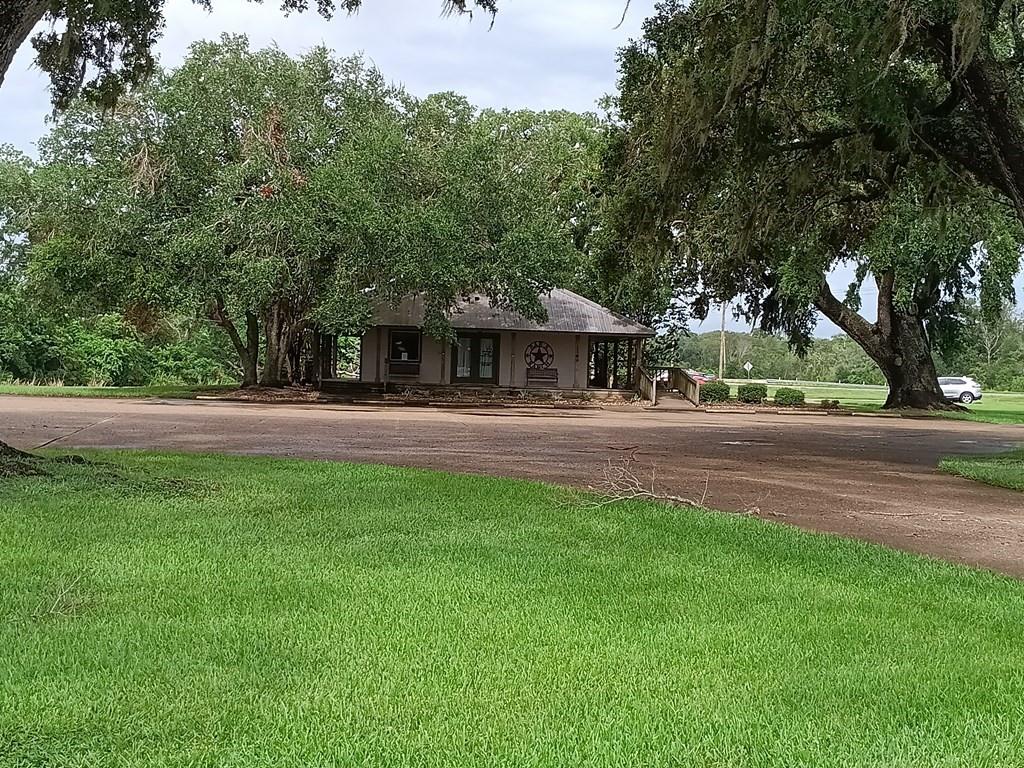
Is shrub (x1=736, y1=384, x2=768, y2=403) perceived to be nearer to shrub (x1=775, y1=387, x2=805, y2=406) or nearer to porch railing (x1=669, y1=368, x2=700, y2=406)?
shrub (x1=775, y1=387, x2=805, y2=406)

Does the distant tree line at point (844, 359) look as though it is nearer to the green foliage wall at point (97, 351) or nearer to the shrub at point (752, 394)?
the shrub at point (752, 394)

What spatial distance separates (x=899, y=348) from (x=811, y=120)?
69.4 ft

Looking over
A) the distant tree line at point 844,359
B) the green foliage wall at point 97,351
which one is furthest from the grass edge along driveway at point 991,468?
the green foliage wall at point 97,351

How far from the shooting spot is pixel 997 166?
12.8 m

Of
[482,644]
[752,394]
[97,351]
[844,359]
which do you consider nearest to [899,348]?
[752,394]

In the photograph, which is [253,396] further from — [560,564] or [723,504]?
[560,564]

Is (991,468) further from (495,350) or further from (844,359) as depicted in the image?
(844,359)

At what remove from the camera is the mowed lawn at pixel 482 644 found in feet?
10.6

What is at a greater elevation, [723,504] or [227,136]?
[227,136]

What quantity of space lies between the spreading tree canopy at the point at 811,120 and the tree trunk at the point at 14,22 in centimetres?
767

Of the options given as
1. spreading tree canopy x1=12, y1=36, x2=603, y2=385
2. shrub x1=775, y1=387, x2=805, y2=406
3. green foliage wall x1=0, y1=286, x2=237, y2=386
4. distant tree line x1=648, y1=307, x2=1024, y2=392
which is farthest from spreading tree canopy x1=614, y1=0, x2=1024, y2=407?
distant tree line x1=648, y1=307, x2=1024, y2=392

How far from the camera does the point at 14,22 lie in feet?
27.3

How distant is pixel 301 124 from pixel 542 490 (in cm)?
2197

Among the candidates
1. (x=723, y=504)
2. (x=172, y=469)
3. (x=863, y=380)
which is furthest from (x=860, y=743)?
(x=863, y=380)
